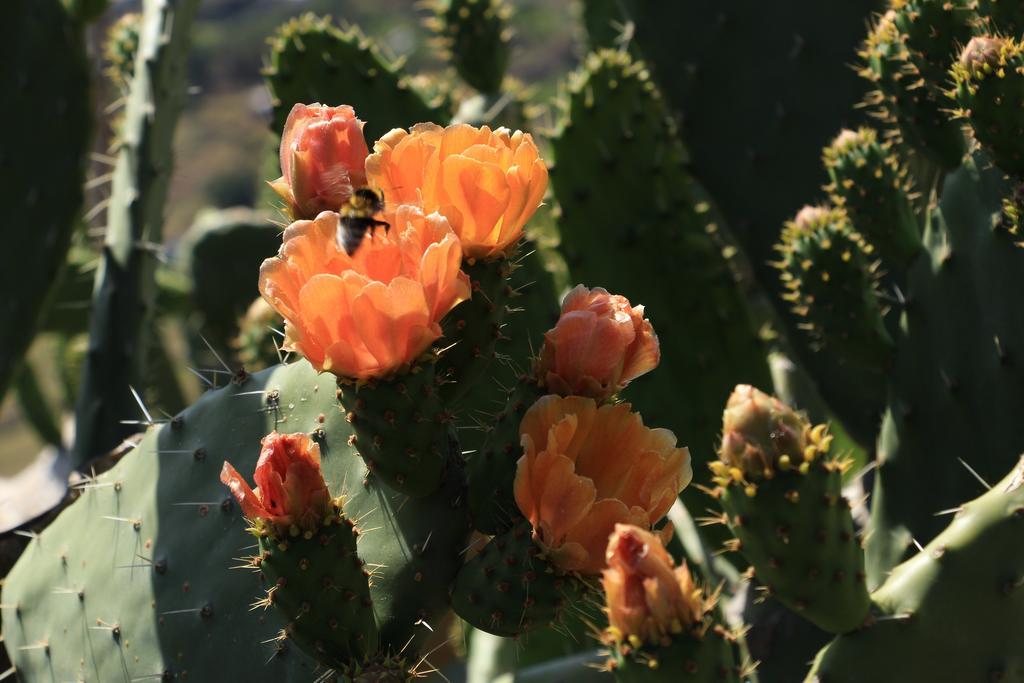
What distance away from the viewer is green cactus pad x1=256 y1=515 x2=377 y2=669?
1.10 m

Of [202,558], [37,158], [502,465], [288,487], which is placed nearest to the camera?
[288,487]

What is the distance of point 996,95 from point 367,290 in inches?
34.8

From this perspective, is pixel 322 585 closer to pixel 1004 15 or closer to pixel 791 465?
pixel 791 465

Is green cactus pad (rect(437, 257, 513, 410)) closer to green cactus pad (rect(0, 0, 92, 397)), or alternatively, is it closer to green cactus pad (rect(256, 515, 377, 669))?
green cactus pad (rect(256, 515, 377, 669))

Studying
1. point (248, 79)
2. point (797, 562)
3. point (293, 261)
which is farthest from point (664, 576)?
point (248, 79)

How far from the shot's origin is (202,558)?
4.61ft

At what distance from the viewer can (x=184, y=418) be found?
60.4 inches

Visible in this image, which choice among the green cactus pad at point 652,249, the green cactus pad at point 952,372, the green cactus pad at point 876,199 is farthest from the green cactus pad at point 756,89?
the green cactus pad at point 952,372

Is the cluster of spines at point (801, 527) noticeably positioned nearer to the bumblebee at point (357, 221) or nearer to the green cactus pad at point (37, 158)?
the bumblebee at point (357, 221)

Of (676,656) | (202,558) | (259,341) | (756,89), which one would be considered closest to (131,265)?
(259,341)

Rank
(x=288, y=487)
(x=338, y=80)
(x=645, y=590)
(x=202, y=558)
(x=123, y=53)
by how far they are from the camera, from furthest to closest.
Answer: (x=123, y=53) < (x=338, y=80) < (x=202, y=558) < (x=288, y=487) < (x=645, y=590)

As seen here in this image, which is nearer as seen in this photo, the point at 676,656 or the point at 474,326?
the point at 676,656

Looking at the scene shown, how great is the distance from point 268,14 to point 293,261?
62.7 m

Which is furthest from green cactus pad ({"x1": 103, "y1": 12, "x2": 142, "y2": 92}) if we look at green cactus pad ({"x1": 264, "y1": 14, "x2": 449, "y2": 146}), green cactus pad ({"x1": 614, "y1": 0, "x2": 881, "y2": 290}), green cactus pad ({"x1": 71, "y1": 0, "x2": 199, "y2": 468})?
green cactus pad ({"x1": 614, "y1": 0, "x2": 881, "y2": 290})
